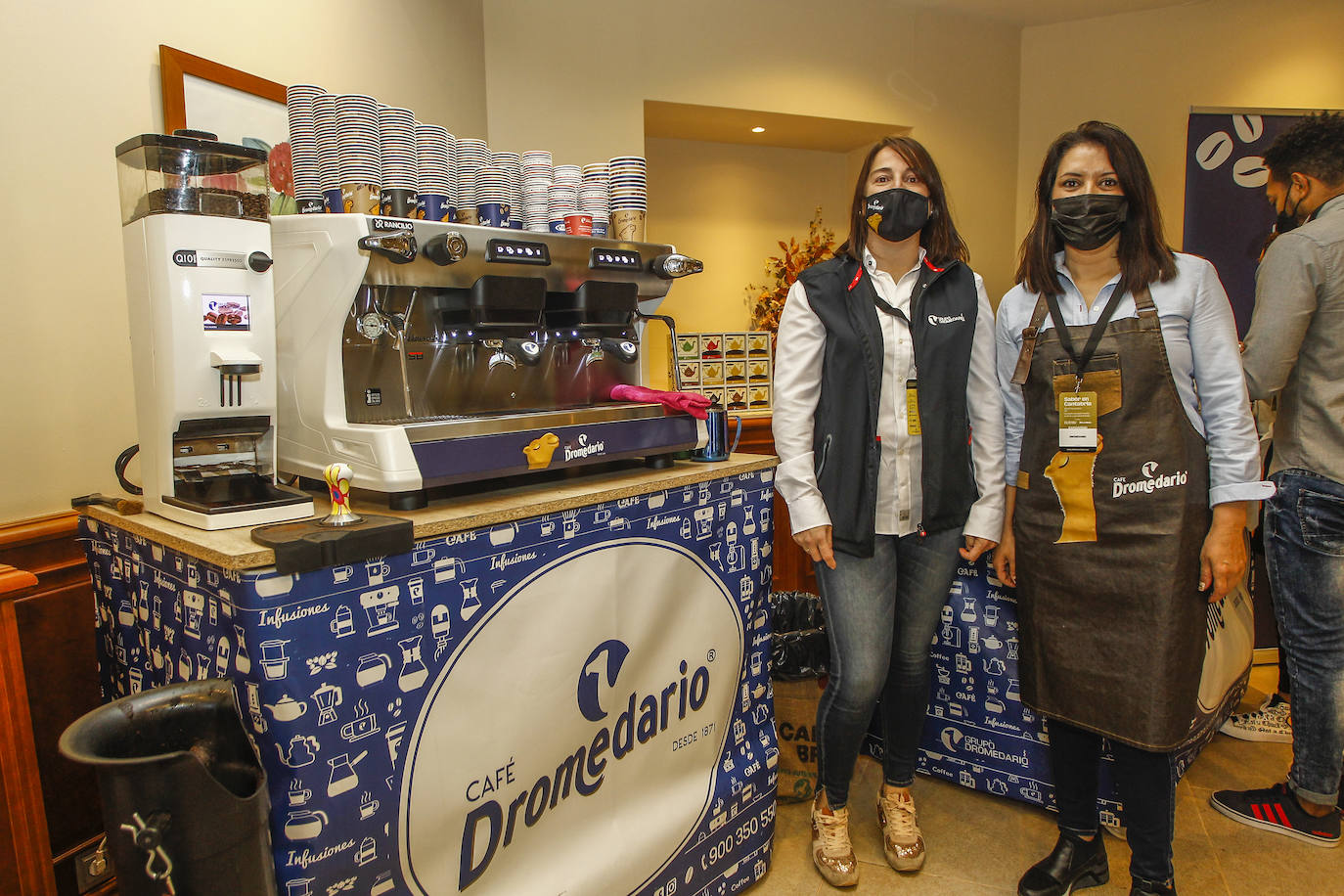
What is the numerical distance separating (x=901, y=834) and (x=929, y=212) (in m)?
1.47

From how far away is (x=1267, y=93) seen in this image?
4.09 metres

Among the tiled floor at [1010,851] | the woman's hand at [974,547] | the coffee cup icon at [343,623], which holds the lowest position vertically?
the tiled floor at [1010,851]

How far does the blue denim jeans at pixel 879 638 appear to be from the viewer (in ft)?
5.69

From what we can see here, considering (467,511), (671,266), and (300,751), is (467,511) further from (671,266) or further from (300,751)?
(671,266)

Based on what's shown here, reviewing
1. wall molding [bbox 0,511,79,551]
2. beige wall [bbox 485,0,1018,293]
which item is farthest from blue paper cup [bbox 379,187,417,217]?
beige wall [bbox 485,0,1018,293]

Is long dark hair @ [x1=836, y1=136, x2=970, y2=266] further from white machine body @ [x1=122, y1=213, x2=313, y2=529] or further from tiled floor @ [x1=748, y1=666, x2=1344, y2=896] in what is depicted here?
tiled floor @ [x1=748, y1=666, x2=1344, y2=896]

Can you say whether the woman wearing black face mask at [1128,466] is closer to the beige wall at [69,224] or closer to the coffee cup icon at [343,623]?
the coffee cup icon at [343,623]

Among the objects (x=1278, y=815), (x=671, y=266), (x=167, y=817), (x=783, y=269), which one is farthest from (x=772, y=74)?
(x=167, y=817)

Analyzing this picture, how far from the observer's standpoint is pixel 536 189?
5.90 feet

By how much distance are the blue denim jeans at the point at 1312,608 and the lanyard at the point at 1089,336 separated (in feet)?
2.62

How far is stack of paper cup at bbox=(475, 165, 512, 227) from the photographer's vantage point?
1.70m

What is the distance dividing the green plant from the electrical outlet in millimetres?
3553

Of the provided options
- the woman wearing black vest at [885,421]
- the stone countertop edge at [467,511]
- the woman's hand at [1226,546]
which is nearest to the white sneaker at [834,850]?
the woman wearing black vest at [885,421]

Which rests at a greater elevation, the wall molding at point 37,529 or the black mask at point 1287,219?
the black mask at point 1287,219
